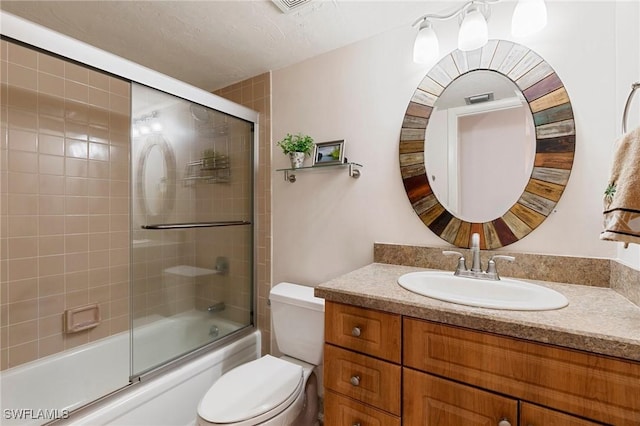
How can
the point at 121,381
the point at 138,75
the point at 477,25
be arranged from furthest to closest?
the point at 121,381 < the point at 138,75 < the point at 477,25

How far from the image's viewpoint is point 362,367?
102 centimetres

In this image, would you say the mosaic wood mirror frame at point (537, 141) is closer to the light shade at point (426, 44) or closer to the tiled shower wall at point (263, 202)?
the light shade at point (426, 44)

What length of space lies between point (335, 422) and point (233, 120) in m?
1.80

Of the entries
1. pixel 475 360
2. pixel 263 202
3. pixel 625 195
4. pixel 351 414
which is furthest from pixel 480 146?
pixel 263 202

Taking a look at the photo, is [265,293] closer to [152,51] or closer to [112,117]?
[112,117]

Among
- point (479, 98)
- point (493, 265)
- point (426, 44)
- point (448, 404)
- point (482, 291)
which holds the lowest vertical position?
point (448, 404)

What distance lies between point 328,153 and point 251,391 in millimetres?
1267

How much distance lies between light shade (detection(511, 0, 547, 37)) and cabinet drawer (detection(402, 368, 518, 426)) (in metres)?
1.30

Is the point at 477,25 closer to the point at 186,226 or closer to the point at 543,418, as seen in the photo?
the point at 543,418

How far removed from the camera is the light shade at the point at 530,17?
3.57 feet

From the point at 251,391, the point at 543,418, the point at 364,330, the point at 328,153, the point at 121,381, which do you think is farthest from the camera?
the point at 328,153

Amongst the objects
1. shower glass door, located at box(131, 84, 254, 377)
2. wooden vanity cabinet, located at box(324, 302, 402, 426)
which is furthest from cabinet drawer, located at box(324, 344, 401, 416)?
shower glass door, located at box(131, 84, 254, 377)

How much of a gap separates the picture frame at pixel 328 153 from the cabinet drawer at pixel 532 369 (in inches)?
39.7

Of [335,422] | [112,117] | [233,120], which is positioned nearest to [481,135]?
[335,422]
